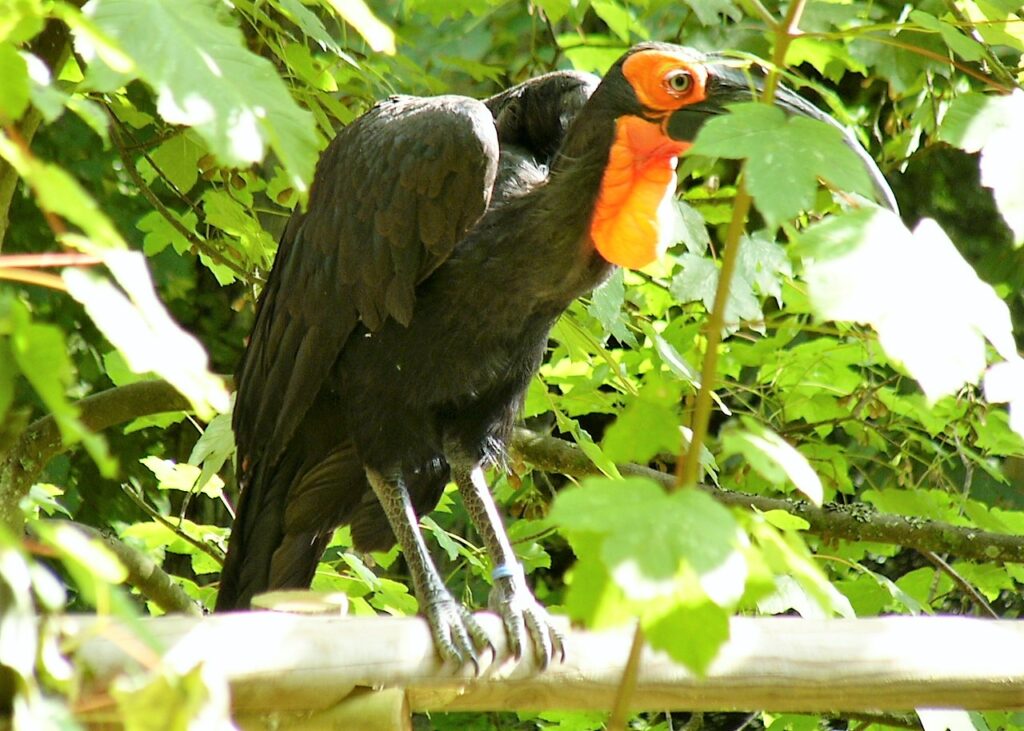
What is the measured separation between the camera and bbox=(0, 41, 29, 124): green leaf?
0.86 meters

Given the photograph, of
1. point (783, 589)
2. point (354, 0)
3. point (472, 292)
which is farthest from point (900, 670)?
point (354, 0)

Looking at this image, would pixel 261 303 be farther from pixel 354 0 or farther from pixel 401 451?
pixel 354 0

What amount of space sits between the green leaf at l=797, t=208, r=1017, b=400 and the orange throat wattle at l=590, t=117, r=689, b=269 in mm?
1449

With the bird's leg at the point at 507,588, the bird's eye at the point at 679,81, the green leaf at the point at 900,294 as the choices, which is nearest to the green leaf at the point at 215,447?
the bird's leg at the point at 507,588

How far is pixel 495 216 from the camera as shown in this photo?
2.58 metres

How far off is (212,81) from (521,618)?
5.15 feet

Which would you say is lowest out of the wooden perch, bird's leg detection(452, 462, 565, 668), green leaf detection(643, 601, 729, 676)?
bird's leg detection(452, 462, 565, 668)

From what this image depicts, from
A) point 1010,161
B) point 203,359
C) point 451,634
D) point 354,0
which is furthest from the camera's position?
point 451,634

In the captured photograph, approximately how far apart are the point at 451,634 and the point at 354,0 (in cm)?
128

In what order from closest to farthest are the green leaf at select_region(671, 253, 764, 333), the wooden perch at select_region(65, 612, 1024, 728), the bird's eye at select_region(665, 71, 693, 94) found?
1. the wooden perch at select_region(65, 612, 1024, 728)
2. the bird's eye at select_region(665, 71, 693, 94)
3. the green leaf at select_region(671, 253, 764, 333)

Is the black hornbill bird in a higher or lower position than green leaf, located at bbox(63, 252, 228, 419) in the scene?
lower

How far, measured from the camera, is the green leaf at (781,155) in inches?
37.5

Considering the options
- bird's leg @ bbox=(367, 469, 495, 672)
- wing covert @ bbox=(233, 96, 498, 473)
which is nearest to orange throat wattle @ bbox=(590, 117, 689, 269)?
wing covert @ bbox=(233, 96, 498, 473)

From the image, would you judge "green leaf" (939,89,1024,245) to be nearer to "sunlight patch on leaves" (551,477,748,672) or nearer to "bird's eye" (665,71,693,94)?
"sunlight patch on leaves" (551,477,748,672)
